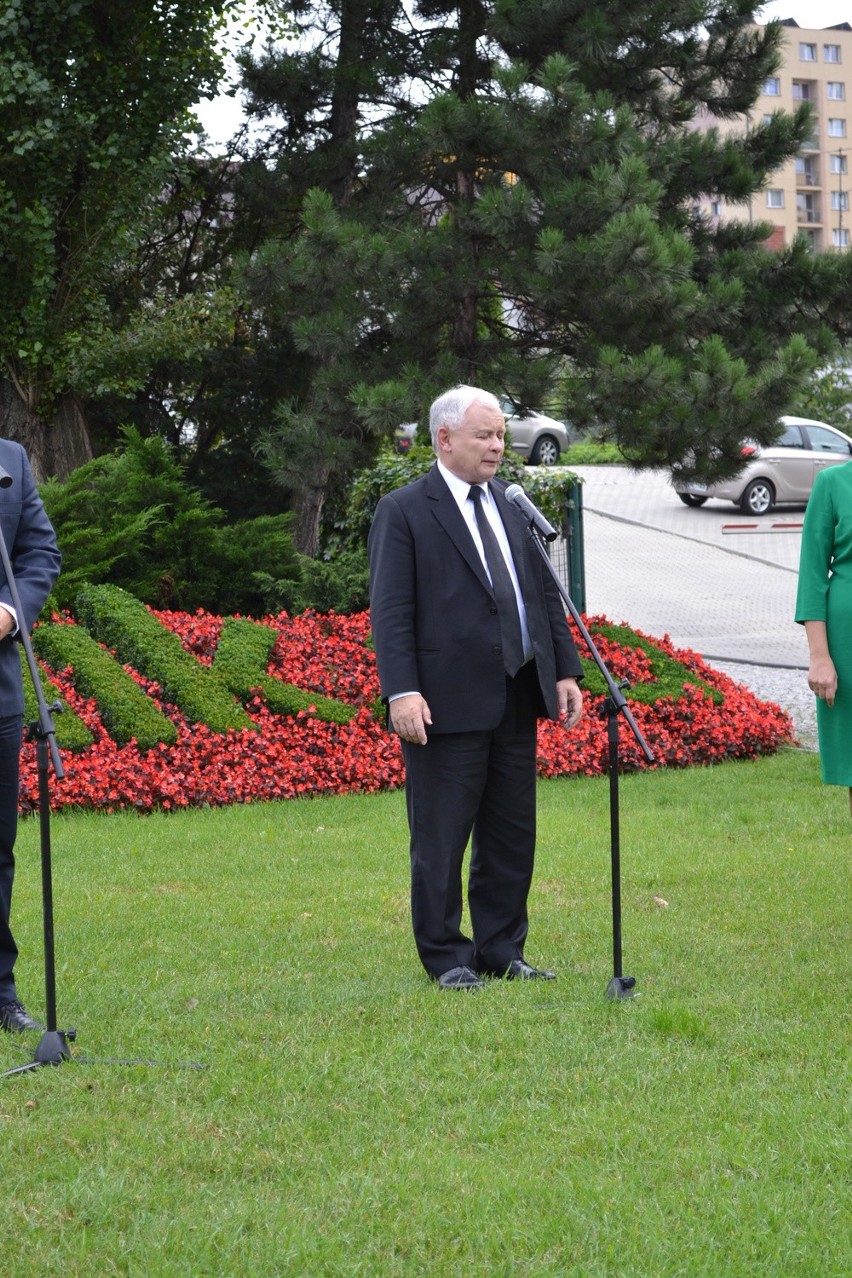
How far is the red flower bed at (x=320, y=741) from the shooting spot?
897cm

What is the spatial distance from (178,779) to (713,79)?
8.13 m

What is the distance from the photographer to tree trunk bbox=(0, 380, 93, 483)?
14.3m

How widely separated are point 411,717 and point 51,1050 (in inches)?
60.7

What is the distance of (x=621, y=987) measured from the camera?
195 inches

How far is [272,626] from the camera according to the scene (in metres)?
11.1

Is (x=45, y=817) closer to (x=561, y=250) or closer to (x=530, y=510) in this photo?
(x=530, y=510)

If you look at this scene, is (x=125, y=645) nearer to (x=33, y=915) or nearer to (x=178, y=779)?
(x=178, y=779)

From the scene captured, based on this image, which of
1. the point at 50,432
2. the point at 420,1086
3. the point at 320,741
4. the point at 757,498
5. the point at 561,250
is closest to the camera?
the point at 420,1086

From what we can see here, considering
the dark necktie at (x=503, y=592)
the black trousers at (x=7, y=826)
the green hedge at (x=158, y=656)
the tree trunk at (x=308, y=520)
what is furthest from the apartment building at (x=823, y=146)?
the black trousers at (x=7, y=826)

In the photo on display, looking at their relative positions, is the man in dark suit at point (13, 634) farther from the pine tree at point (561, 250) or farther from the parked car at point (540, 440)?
the parked car at point (540, 440)

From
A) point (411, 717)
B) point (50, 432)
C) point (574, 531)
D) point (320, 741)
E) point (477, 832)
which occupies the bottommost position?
point (320, 741)

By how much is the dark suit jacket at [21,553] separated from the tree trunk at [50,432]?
956 centimetres

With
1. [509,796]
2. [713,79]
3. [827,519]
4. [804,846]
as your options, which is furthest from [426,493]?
[713,79]

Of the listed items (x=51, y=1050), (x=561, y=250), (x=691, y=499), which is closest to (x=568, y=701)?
(x=51, y=1050)
